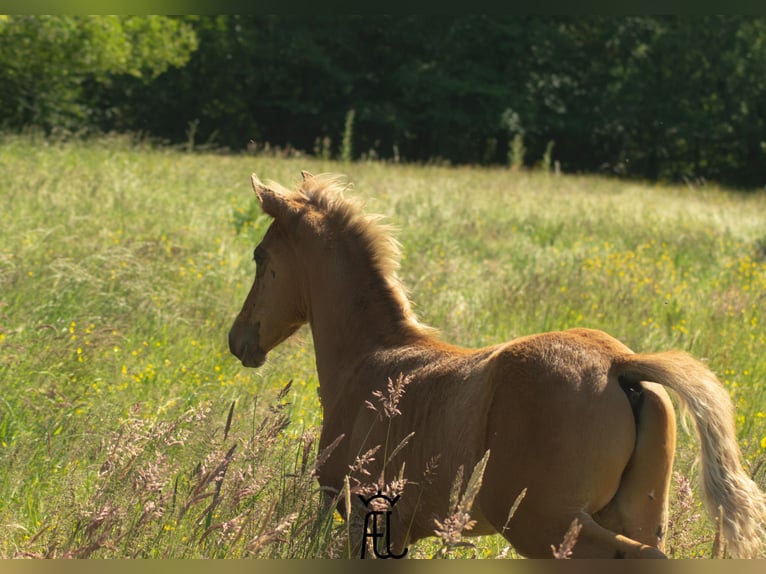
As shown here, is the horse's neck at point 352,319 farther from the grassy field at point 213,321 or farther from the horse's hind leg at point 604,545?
the horse's hind leg at point 604,545

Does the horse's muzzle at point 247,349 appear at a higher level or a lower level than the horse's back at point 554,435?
lower

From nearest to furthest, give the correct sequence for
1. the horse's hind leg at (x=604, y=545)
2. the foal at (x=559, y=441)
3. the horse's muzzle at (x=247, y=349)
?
the horse's hind leg at (x=604, y=545) → the foal at (x=559, y=441) → the horse's muzzle at (x=247, y=349)

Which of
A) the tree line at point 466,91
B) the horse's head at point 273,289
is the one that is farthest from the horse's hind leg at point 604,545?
the tree line at point 466,91

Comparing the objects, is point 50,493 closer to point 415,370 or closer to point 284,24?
point 415,370

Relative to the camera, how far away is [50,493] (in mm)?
3727

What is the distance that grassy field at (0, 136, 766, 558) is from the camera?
3.02 m

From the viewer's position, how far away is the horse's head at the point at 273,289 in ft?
13.8

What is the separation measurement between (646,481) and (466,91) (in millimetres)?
33341

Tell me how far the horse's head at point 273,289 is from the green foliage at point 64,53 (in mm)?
16446

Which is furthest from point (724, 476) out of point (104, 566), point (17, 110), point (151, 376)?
point (17, 110)

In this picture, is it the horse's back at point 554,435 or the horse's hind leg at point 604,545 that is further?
the horse's back at point 554,435

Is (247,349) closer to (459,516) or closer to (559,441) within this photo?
(559,441)

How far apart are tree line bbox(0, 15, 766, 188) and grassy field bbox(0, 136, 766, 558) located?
68.7ft

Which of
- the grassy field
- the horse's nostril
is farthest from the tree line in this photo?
the horse's nostril
